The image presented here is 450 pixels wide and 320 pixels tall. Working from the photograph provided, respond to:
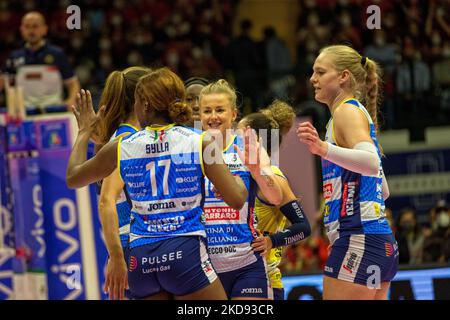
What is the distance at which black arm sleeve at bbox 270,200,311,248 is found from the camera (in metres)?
4.86

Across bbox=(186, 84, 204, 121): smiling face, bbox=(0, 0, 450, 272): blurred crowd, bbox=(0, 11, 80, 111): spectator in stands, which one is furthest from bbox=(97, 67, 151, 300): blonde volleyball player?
bbox=(0, 0, 450, 272): blurred crowd

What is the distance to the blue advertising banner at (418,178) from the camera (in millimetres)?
12430

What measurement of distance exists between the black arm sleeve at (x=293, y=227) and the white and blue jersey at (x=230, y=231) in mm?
222

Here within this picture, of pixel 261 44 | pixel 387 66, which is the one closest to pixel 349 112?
pixel 387 66

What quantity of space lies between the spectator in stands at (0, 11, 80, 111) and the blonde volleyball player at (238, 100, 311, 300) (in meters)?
4.08

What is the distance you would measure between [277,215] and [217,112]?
2.60 feet

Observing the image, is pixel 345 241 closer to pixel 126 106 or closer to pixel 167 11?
pixel 126 106

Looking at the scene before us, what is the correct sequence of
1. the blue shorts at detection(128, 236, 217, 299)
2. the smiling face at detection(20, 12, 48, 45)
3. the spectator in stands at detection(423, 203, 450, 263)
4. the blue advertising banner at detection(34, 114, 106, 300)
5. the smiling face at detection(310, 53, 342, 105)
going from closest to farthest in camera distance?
the blue shorts at detection(128, 236, 217, 299), the smiling face at detection(310, 53, 342, 105), the blue advertising banner at detection(34, 114, 106, 300), the smiling face at detection(20, 12, 48, 45), the spectator in stands at detection(423, 203, 450, 263)

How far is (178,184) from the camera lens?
3.83 meters

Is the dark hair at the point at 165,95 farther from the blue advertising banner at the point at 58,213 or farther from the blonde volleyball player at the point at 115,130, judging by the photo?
the blue advertising banner at the point at 58,213

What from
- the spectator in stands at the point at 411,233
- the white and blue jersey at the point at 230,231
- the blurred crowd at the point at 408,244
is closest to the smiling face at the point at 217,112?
the white and blue jersey at the point at 230,231

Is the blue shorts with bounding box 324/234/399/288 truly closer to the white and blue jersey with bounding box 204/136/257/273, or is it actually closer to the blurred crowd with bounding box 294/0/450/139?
the white and blue jersey with bounding box 204/136/257/273
